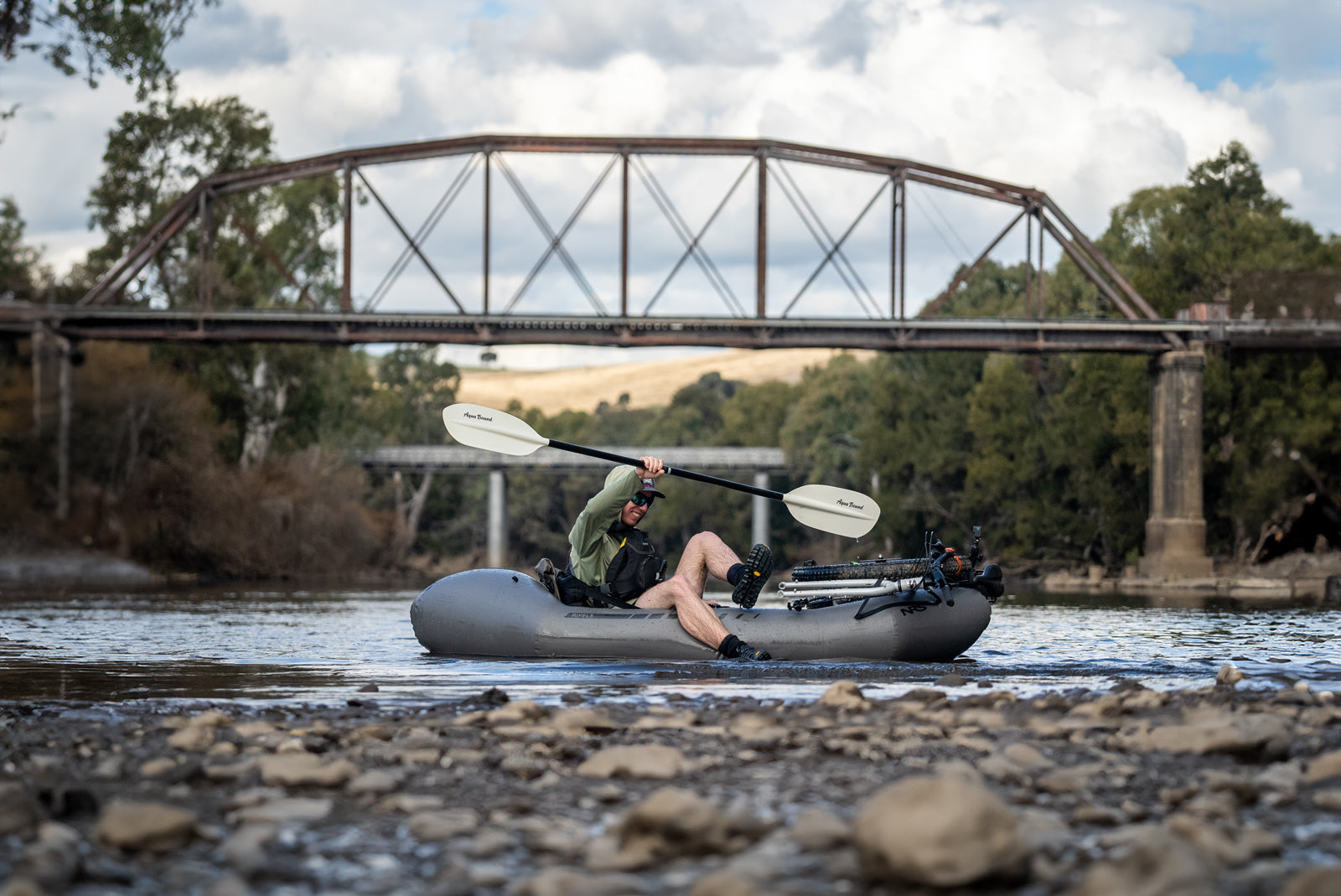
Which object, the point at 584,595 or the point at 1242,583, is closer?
the point at 584,595

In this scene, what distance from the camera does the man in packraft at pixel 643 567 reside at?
36.4 feet

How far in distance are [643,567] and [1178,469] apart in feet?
107

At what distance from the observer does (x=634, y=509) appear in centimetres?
1146

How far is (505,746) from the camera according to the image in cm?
678

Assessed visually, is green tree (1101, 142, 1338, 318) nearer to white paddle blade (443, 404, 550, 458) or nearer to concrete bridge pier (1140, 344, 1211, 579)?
concrete bridge pier (1140, 344, 1211, 579)

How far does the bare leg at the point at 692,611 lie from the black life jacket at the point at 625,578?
28 cm

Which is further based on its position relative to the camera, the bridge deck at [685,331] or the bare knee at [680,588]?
the bridge deck at [685,331]

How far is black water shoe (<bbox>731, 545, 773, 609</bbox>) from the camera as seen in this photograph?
35.5 feet

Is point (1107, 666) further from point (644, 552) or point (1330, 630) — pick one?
point (1330, 630)

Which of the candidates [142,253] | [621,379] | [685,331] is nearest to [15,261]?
[142,253]

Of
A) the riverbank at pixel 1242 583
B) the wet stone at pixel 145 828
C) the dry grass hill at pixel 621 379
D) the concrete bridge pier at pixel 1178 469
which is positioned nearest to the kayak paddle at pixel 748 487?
the wet stone at pixel 145 828

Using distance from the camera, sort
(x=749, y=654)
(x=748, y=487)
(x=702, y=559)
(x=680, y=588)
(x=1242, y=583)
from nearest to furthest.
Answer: (x=749, y=654) < (x=680, y=588) < (x=702, y=559) < (x=748, y=487) < (x=1242, y=583)

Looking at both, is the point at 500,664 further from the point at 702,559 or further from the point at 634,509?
the point at 702,559

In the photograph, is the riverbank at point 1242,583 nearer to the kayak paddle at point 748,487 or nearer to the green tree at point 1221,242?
the green tree at point 1221,242
